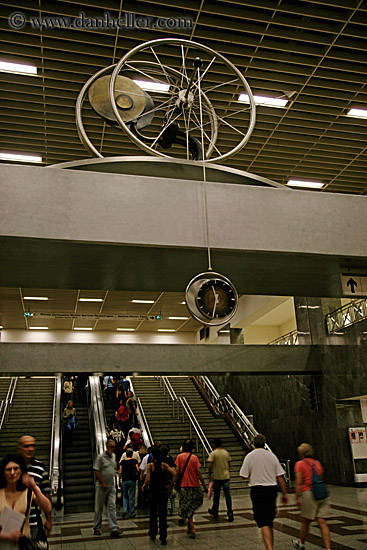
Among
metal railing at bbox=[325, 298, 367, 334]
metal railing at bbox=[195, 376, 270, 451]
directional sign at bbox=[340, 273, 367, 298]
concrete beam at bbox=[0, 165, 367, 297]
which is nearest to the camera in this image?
concrete beam at bbox=[0, 165, 367, 297]

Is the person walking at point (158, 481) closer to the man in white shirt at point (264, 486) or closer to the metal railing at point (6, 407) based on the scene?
the man in white shirt at point (264, 486)

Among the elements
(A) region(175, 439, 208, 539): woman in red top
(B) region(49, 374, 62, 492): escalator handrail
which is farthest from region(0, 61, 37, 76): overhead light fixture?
(B) region(49, 374, 62, 492): escalator handrail

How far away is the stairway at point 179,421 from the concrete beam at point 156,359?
9.15ft

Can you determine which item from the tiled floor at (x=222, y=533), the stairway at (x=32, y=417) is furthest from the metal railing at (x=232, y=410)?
the stairway at (x=32, y=417)

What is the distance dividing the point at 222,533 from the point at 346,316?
8840 mm

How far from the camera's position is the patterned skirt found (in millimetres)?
7625

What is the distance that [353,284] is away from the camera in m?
9.14

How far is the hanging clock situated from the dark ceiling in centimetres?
444

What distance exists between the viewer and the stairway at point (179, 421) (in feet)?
53.7

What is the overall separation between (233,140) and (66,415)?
9765 millimetres

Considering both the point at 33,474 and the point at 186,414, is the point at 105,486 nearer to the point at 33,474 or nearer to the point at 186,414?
the point at 33,474

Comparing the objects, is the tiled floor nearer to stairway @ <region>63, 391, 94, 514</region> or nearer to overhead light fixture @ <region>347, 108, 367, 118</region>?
stairway @ <region>63, 391, 94, 514</region>

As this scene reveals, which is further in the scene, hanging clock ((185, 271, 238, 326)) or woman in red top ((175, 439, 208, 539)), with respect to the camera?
woman in red top ((175, 439, 208, 539))

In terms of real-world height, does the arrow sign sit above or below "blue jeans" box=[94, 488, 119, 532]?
above
